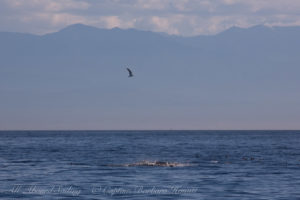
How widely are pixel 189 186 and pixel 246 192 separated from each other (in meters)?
4.69

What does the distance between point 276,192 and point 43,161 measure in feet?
106

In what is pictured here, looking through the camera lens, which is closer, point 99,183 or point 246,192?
point 246,192

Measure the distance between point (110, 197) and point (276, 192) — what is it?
36.9ft

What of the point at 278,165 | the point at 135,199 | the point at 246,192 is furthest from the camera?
the point at 278,165

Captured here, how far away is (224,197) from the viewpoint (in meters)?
41.5

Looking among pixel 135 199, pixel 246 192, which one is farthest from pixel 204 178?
pixel 135 199

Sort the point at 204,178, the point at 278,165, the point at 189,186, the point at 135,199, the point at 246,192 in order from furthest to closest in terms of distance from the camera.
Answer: the point at 278,165
the point at 204,178
the point at 189,186
the point at 246,192
the point at 135,199

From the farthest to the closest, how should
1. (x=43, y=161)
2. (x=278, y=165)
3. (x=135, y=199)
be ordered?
1. (x=43, y=161)
2. (x=278, y=165)
3. (x=135, y=199)

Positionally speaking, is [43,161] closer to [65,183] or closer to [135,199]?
[65,183]

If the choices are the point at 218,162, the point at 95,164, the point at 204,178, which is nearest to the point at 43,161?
the point at 95,164

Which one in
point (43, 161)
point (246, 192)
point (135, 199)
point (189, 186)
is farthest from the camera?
point (43, 161)

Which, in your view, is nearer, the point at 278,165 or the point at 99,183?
the point at 99,183

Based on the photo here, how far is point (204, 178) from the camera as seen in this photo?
51.8 metres

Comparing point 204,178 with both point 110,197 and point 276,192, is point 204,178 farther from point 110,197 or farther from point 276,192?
point 110,197
